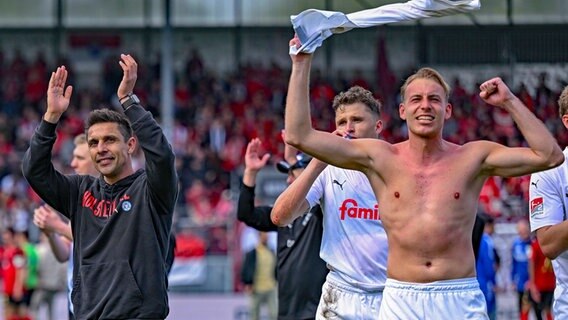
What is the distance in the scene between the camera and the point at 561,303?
7168mm

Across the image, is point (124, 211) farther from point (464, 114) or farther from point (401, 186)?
point (464, 114)

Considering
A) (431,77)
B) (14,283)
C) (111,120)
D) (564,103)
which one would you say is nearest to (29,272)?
(14,283)

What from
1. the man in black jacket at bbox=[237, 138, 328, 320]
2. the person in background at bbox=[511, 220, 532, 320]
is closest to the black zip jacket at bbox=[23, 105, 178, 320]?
the man in black jacket at bbox=[237, 138, 328, 320]

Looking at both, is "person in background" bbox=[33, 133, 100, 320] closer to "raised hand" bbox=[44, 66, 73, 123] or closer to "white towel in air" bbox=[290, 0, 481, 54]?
"raised hand" bbox=[44, 66, 73, 123]

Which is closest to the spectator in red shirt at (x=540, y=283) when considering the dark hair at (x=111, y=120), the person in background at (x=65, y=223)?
the person in background at (x=65, y=223)

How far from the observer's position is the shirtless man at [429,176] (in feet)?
20.2

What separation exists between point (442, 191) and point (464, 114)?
51.6ft

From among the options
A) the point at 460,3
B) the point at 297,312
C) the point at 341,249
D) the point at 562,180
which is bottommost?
the point at 297,312

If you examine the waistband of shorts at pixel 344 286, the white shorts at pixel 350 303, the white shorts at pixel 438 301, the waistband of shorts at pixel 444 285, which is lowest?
the white shorts at pixel 350 303

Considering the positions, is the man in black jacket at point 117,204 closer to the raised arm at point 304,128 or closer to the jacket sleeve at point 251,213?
the raised arm at point 304,128

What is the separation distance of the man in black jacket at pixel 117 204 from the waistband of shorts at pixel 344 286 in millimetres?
1249

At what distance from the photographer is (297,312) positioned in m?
9.42

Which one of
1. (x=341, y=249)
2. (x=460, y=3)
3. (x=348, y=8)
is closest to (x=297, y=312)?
(x=341, y=249)

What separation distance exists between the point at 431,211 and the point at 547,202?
3.87 feet
